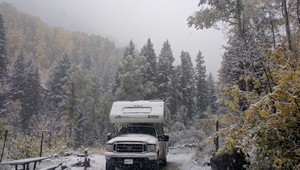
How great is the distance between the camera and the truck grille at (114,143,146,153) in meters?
11.0

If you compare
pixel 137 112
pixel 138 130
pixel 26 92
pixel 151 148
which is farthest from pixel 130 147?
pixel 26 92

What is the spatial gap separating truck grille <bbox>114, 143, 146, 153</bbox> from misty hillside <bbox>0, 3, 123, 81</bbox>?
102859 mm

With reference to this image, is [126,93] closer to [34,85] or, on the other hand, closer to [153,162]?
[34,85]

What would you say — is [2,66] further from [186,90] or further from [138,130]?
[138,130]

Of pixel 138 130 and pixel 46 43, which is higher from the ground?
pixel 46 43

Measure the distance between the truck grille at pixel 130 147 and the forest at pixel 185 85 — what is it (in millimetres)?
3280

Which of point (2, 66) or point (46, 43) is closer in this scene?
point (2, 66)

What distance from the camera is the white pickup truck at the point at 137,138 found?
10891 mm

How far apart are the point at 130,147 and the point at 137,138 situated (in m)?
0.45

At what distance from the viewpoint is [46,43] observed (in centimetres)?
13075

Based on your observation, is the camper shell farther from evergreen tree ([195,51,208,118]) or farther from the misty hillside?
the misty hillside

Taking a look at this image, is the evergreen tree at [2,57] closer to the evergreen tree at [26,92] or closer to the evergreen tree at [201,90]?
the evergreen tree at [26,92]

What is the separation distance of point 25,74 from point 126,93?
83.3ft

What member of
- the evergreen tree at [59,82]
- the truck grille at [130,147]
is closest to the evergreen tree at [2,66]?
the evergreen tree at [59,82]
